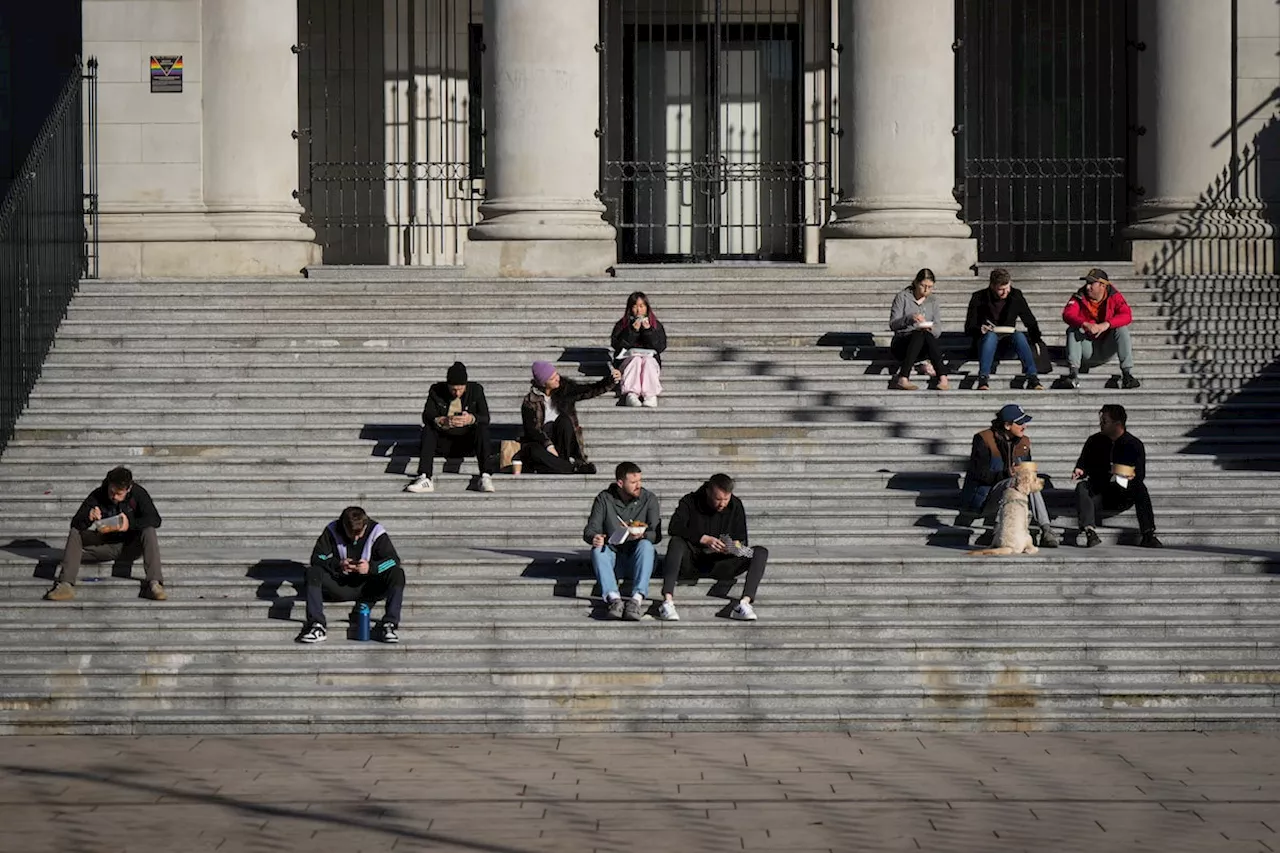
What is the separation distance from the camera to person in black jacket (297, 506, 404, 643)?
16406mm

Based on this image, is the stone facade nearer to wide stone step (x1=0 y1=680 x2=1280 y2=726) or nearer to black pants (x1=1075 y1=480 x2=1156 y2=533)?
black pants (x1=1075 y1=480 x2=1156 y2=533)

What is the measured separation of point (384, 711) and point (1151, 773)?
5.40 meters

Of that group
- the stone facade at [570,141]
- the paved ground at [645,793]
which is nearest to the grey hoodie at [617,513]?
the paved ground at [645,793]

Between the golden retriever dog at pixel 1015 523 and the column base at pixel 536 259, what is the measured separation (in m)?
8.16

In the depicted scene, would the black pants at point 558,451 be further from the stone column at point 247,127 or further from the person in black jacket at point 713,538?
the stone column at point 247,127

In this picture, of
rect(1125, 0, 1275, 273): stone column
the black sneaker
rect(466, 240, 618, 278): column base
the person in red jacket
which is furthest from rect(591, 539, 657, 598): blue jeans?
rect(1125, 0, 1275, 273): stone column

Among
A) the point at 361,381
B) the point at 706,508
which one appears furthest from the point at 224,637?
the point at 361,381

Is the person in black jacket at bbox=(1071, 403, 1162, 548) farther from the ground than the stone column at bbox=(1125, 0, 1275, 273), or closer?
closer

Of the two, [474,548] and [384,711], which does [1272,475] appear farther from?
[384,711]

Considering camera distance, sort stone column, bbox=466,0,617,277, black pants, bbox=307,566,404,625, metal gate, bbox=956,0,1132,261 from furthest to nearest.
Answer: metal gate, bbox=956,0,1132,261 < stone column, bbox=466,0,617,277 < black pants, bbox=307,566,404,625

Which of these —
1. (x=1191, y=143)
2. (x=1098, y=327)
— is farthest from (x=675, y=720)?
(x=1191, y=143)

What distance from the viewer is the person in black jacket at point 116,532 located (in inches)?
674

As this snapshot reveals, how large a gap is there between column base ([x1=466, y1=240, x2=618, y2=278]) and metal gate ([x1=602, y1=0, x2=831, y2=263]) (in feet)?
13.3

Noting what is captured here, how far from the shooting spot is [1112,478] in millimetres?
18562
